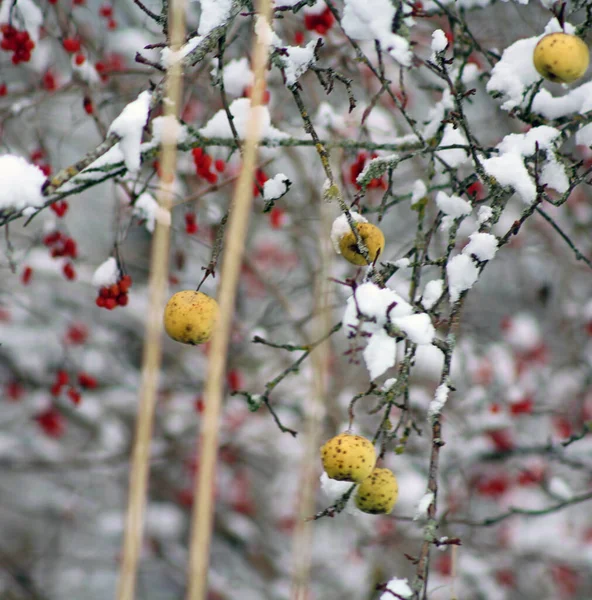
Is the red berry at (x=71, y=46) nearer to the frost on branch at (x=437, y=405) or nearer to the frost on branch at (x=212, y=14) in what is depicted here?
the frost on branch at (x=212, y=14)

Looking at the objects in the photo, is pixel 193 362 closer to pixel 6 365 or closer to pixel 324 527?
pixel 6 365

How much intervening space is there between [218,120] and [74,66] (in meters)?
0.71

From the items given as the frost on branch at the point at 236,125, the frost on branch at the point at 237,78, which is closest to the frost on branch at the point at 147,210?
the frost on branch at the point at 236,125

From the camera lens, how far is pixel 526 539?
441 cm

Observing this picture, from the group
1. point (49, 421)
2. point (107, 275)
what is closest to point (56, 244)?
point (107, 275)

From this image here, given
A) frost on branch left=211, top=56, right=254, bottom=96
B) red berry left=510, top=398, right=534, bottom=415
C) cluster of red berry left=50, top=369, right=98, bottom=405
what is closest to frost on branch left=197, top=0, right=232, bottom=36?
frost on branch left=211, top=56, right=254, bottom=96

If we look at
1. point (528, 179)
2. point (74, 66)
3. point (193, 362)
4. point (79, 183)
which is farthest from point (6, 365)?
point (528, 179)

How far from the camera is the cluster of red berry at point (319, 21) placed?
6.46 ft

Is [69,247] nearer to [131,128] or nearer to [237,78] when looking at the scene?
[237,78]

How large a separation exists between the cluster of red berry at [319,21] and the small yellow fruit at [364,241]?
2.68ft

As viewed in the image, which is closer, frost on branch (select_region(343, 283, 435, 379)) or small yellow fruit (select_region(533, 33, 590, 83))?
frost on branch (select_region(343, 283, 435, 379))

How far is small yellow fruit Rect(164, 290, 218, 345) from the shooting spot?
1304 mm

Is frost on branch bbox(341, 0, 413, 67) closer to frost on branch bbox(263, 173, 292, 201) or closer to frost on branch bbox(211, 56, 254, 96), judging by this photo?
frost on branch bbox(263, 173, 292, 201)

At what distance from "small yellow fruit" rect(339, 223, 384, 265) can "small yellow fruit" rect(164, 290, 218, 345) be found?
10.5 inches
